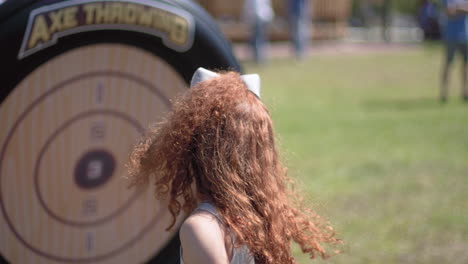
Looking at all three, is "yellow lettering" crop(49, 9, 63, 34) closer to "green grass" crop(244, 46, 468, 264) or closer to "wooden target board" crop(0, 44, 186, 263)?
"wooden target board" crop(0, 44, 186, 263)

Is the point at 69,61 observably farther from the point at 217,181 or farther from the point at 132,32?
the point at 217,181

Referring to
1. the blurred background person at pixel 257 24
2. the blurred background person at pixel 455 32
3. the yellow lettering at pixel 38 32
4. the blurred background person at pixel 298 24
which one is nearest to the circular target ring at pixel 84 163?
the yellow lettering at pixel 38 32

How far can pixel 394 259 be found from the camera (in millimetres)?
3139

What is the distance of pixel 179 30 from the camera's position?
209cm

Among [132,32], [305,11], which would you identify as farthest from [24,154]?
[305,11]

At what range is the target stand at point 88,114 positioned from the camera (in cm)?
196

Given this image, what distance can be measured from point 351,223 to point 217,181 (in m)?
2.21

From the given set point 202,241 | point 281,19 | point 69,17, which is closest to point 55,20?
point 69,17

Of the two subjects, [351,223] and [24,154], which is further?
[351,223]

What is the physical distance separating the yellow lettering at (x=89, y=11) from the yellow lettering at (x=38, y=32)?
13cm

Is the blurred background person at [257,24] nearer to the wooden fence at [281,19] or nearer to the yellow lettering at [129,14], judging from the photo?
the wooden fence at [281,19]

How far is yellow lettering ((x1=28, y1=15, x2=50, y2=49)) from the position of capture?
188 cm

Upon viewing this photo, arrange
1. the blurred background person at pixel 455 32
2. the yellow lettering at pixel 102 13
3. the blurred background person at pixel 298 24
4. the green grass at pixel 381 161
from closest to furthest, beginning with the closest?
the yellow lettering at pixel 102 13
the green grass at pixel 381 161
the blurred background person at pixel 455 32
the blurred background person at pixel 298 24

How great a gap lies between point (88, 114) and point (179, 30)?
1.34 ft
